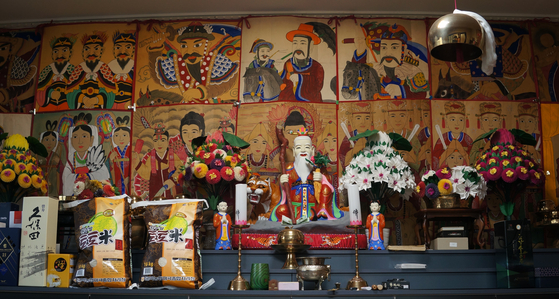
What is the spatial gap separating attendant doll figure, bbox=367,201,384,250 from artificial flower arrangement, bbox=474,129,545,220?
1.01 meters

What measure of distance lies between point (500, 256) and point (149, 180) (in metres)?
3.10

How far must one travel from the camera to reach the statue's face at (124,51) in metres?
5.46

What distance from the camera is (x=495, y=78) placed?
537 centimetres

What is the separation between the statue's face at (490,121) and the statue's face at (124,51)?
347 centimetres

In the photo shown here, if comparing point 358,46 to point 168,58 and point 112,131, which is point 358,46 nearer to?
point 168,58

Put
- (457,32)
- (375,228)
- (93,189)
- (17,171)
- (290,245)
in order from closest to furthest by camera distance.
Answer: (457,32)
(290,245)
(375,228)
(17,171)
(93,189)

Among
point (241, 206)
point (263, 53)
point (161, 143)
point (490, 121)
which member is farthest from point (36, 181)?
point (490, 121)

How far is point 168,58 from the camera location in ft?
17.9

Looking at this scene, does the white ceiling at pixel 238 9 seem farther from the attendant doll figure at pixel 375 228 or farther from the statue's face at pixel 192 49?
the attendant doll figure at pixel 375 228

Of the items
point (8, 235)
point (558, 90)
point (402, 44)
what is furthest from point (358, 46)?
point (8, 235)

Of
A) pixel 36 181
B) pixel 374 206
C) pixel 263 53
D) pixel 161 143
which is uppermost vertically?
pixel 263 53

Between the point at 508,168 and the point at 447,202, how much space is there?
566 mm

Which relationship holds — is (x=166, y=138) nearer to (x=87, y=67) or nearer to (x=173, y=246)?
(x=87, y=67)

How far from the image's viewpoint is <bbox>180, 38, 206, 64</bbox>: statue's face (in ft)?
17.9
